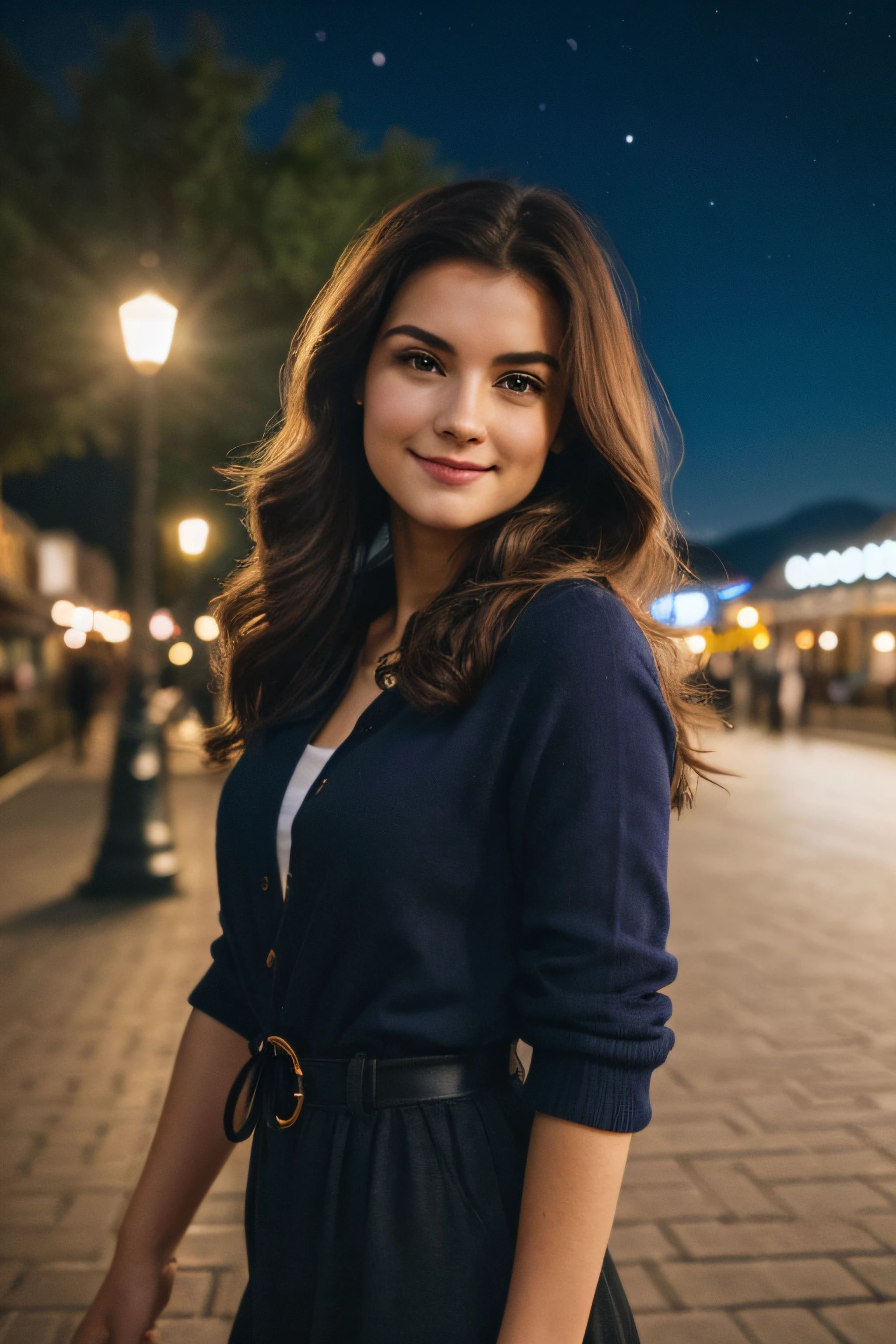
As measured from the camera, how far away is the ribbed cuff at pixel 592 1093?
45.2 inches

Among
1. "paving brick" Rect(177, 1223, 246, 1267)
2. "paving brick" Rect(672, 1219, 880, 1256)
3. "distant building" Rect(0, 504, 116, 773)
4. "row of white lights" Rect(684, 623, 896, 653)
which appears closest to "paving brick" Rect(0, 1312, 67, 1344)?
"paving brick" Rect(177, 1223, 246, 1267)

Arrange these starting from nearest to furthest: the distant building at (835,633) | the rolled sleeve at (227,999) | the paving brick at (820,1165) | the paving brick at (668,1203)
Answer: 1. the rolled sleeve at (227,999)
2. the paving brick at (668,1203)
3. the paving brick at (820,1165)
4. the distant building at (835,633)

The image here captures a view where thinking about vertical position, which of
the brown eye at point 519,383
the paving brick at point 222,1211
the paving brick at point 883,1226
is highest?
the brown eye at point 519,383

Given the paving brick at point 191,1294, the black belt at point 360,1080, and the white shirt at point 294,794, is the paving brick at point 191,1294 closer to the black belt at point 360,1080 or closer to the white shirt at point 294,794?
the black belt at point 360,1080

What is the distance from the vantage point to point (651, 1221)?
328 centimetres

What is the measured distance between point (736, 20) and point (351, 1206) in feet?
8.63

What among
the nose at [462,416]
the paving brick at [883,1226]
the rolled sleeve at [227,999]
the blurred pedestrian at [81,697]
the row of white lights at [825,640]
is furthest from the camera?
the row of white lights at [825,640]

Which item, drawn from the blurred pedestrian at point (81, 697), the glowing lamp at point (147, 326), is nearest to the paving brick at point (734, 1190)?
the glowing lamp at point (147, 326)

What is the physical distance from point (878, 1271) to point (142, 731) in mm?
6217

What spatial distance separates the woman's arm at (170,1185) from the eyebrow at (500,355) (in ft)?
3.27

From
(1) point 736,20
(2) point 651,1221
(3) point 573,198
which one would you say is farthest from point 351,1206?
(1) point 736,20

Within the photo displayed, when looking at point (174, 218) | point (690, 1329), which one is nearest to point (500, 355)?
point (690, 1329)

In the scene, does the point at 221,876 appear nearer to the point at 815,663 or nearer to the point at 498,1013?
the point at 498,1013

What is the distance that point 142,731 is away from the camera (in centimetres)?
811
